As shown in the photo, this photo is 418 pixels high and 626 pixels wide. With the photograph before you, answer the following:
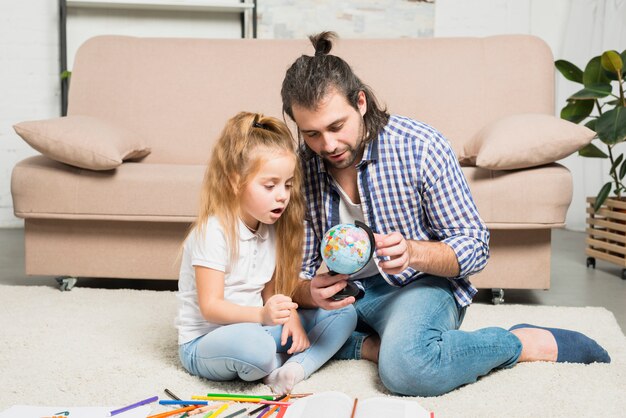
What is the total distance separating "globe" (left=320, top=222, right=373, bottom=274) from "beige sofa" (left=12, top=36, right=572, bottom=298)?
122 cm

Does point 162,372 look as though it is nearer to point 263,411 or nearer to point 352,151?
point 263,411

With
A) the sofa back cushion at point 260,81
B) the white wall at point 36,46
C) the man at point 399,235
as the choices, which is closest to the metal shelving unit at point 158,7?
the white wall at point 36,46

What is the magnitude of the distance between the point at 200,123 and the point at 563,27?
3271 millimetres

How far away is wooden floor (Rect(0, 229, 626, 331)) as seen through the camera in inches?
116

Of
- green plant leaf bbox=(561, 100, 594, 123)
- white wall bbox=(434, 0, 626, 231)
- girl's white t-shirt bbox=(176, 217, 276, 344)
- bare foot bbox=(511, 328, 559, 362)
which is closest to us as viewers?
girl's white t-shirt bbox=(176, 217, 276, 344)

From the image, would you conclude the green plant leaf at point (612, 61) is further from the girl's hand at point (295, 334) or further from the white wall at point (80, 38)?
the girl's hand at point (295, 334)

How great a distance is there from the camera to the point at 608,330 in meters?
2.40

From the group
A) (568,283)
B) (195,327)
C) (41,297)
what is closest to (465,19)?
(568,283)

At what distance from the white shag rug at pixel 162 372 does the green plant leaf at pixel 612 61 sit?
1.38 m

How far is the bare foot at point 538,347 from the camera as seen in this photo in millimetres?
1972

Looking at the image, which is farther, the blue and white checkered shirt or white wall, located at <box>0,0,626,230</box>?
white wall, located at <box>0,0,626,230</box>

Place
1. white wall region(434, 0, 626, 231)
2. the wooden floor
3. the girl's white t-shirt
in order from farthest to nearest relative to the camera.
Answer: white wall region(434, 0, 626, 231) < the wooden floor < the girl's white t-shirt

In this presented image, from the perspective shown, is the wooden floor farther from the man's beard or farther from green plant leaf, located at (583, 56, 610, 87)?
the man's beard

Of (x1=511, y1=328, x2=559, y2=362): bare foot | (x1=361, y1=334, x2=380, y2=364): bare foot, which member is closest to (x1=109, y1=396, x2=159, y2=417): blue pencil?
(x1=361, y1=334, x2=380, y2=364): bare foot
